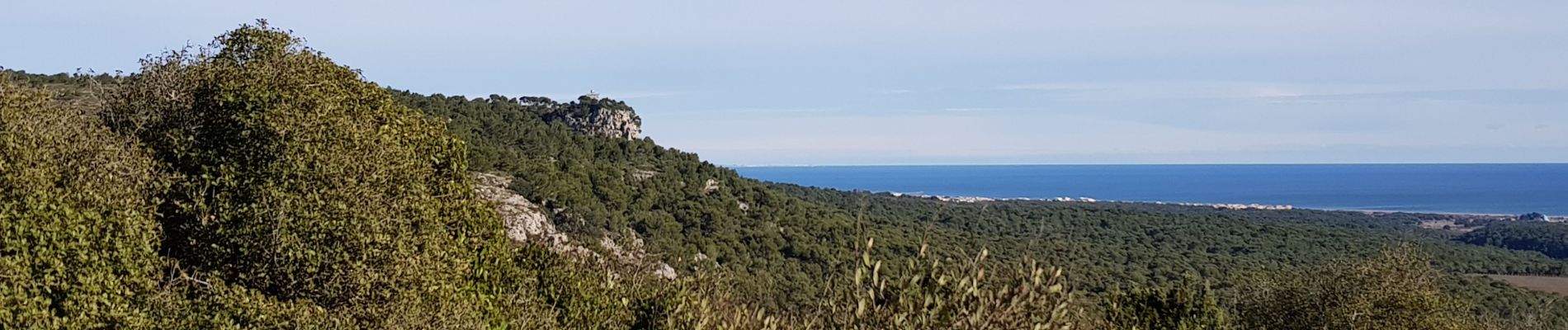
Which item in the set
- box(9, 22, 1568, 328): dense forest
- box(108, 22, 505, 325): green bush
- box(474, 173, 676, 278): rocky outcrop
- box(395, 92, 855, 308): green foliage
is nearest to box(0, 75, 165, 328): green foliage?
box(9, 22, 1568, 328): dense forest

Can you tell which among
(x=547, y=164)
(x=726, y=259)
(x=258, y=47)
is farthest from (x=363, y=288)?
(x=547, y=164)

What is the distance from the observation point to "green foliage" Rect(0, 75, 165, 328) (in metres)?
8.05

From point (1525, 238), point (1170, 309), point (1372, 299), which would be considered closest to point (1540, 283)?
point (1525, 238)

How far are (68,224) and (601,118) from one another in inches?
2363

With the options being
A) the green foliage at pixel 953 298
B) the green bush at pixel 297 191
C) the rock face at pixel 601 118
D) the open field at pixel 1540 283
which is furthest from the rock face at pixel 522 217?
the open field at pixel 1540 283

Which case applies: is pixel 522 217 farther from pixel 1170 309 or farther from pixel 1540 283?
pixel 1540 283

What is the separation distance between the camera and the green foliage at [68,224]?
8.05 meters

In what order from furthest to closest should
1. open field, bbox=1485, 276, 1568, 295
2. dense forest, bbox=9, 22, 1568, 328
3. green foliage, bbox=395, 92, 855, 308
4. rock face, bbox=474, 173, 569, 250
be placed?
1. open field, bbox=1485, 276, 1568, 295
2. green foliage, bbox=395, 92, 855, 308
3. rock face, bbox=474, 173, 569, 250
4. dense forest, bbox=9, 22, 1568, 328

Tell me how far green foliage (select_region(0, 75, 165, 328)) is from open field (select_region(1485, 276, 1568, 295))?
70.9 meters

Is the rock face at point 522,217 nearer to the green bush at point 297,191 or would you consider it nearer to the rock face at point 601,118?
the green bush at point 297,191

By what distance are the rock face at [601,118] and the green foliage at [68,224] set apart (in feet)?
186

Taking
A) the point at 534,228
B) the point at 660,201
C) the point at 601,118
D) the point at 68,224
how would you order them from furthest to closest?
the point at 601,118 < the point at 660,201 < the point at 534,228 < the point at 68,224

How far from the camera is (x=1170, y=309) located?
84.8 ft

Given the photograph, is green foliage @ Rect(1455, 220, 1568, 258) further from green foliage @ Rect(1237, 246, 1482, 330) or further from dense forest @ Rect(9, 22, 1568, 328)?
dense forest @ Rect(9, 22, 1568, 328)
